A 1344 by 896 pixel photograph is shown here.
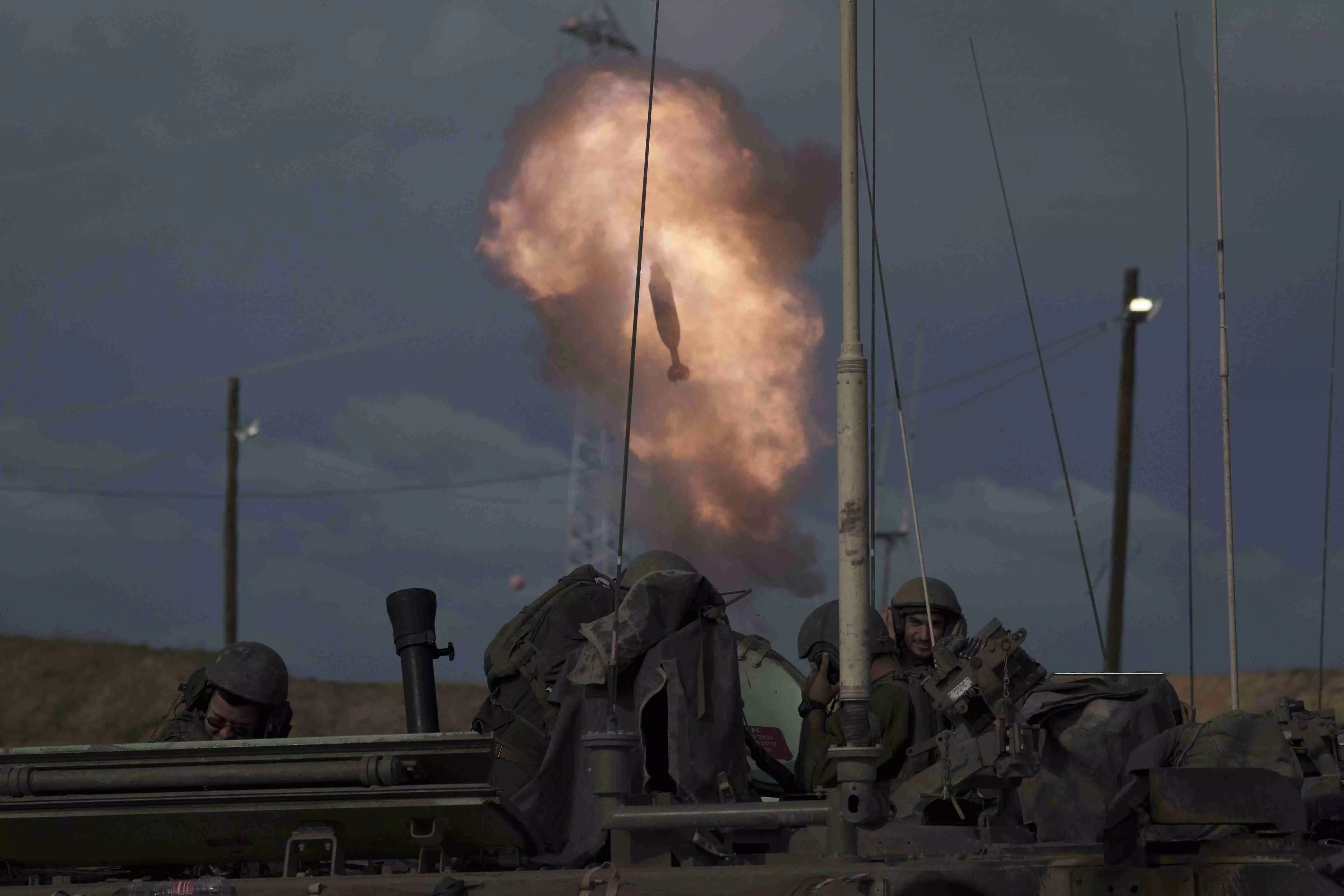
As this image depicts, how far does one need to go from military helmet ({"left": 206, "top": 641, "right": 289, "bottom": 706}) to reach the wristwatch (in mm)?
3158

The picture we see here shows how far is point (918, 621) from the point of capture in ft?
35.8

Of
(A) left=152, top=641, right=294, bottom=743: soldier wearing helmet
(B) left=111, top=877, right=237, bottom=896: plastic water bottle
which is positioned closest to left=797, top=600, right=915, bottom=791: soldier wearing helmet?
(B) left=111, top=877, right=237, bottom=896: plastic water bottle

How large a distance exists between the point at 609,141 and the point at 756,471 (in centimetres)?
344

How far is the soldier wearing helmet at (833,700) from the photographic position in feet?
31.5

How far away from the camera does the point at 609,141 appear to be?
54.3ft

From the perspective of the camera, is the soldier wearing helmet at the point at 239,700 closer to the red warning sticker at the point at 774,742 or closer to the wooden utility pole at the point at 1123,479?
the red warning sticker at the point at 774,742

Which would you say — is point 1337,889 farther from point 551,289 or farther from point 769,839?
point 551,289

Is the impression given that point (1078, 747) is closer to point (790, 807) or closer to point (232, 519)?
point (790, 807)

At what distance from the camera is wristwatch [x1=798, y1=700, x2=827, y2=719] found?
10.4 m

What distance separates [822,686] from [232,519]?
103ft

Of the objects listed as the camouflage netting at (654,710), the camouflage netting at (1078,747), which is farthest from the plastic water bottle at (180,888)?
the camouflage netting at (1078,747)

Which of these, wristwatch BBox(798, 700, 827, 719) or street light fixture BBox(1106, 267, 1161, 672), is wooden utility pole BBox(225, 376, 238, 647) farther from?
wristwatch BBox(798, 700, 827, 719)

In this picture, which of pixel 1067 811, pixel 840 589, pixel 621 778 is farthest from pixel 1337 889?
Result: pixel 621 778

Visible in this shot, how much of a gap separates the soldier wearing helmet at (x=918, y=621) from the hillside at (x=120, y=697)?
32867mm
